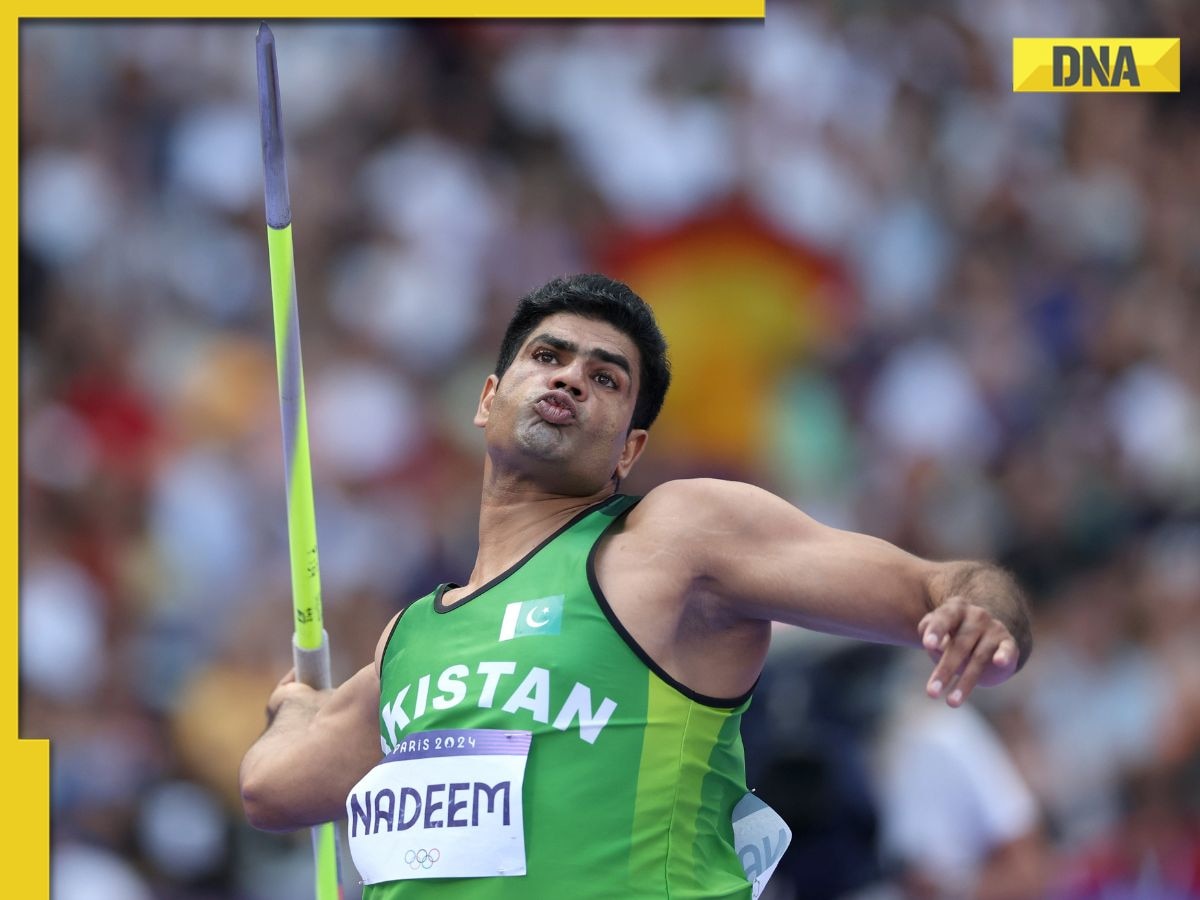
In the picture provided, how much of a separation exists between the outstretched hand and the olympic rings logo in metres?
1.05

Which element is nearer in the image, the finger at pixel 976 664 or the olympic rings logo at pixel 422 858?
the finger at pixel 976 664

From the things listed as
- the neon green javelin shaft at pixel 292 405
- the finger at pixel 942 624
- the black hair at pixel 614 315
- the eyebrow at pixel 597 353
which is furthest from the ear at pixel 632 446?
the finger at pixel 942 624

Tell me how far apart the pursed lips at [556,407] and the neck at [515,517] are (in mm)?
180

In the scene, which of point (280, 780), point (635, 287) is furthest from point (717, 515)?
point (635, 287)

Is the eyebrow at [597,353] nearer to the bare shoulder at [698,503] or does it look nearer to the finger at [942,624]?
the bare shoulder at [698,503]

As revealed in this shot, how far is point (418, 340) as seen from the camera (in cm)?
812

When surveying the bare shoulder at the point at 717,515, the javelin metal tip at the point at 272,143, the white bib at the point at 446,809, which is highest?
the javelin metal tip at the point at 272,143

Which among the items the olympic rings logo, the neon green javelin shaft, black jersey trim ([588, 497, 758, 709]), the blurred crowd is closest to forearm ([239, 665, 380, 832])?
the neon green javelin shaft

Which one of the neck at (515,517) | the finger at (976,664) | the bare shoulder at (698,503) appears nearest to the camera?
the finger at (976,664)

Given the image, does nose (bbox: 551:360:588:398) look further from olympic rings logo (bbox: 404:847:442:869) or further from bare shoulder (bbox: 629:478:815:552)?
olympic rings logo (bbox: 404:847:442:869)

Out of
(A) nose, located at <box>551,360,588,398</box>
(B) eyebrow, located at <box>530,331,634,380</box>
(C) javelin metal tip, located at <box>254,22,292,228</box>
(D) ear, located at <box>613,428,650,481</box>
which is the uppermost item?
(C) javelin metal tip, located at <box>254,22,292,228</box>

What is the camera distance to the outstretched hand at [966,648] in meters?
2.67

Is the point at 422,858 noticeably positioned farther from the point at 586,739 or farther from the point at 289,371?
the point at 289,371

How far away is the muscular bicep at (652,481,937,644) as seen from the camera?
306 centimetres
